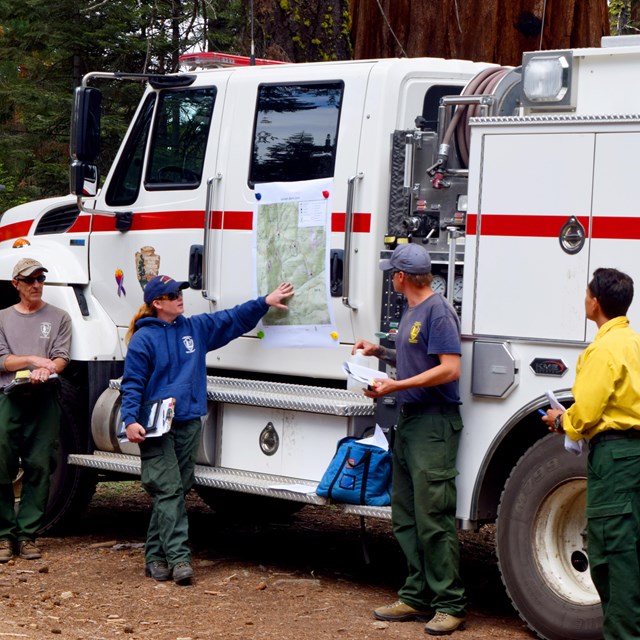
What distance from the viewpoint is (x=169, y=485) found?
7.56m

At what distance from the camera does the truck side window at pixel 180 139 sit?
320 inches

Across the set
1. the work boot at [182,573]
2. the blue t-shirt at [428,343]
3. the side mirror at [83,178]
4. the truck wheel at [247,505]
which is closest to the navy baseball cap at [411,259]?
the blue t-shirt at [428,343]

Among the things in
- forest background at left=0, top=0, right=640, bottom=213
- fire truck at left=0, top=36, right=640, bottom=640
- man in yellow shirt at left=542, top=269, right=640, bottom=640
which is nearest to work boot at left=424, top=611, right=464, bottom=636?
fire truck at left=0, top=36, right=640, bottom=640

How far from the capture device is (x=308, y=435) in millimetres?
7402

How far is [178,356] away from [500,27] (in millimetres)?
3931

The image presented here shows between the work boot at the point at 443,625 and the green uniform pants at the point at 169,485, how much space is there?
1.68m

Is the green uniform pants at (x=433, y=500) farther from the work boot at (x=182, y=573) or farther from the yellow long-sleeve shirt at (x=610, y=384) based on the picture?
the work boot at (x=182, y=573)

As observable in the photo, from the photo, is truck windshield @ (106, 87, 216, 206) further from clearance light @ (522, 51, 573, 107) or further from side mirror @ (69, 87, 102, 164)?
clearance light @ (522, 51, 573, 107)

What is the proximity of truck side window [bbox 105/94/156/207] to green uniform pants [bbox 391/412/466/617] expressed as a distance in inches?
109

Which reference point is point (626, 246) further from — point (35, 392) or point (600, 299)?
point (35, 392)

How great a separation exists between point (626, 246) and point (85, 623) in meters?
3.28

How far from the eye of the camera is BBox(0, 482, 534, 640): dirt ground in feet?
21.5

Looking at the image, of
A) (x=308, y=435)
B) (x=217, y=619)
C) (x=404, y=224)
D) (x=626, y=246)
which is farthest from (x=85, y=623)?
(x=626, y=246)

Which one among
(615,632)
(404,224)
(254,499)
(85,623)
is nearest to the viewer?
(615,632)
